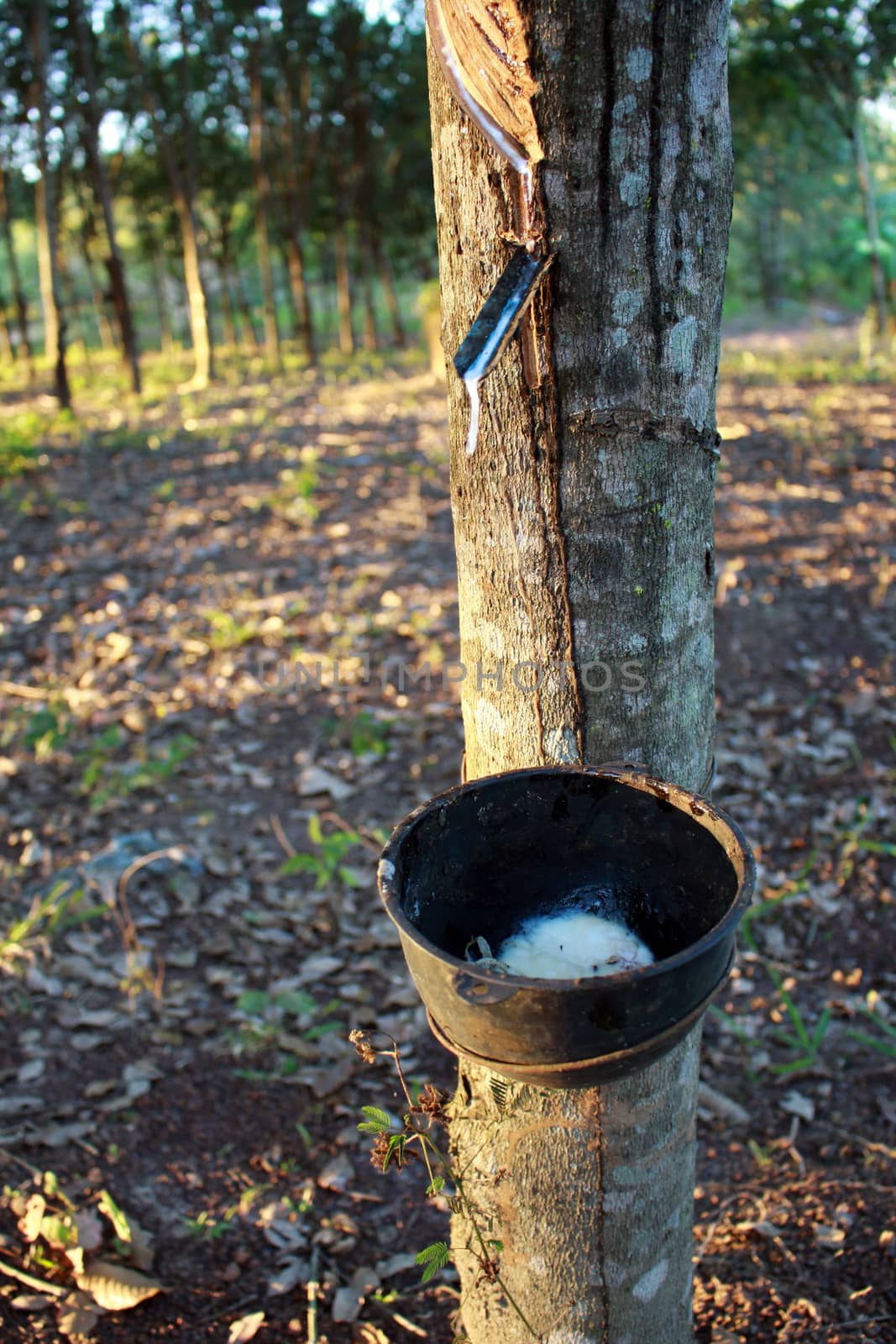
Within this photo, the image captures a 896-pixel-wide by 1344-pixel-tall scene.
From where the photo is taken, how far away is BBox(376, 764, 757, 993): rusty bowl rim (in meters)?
1.09

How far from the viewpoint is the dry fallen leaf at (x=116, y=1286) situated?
84.8 inches

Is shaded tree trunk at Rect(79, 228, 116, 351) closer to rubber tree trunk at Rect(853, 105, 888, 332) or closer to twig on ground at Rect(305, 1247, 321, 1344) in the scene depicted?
rubber tree trunk at Rect(853, 105, 888, 332)

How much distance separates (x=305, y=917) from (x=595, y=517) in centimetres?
256

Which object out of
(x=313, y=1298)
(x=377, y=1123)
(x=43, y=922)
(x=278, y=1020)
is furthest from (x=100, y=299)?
(x=377, y=1123)

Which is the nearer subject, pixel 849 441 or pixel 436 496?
pixel 436 496

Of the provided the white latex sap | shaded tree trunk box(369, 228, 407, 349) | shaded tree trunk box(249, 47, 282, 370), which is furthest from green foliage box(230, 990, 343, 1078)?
shaded tree trunk box(369, 228, 407, 349)

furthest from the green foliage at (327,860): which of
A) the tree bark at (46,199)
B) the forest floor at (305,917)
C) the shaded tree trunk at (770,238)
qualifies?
the shaded tree trunk at (770,238)

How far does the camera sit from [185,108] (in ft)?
45.0

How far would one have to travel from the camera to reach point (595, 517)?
1.41m

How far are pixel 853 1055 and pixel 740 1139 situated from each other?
529 millimetres

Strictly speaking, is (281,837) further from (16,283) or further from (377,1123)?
(16,283)

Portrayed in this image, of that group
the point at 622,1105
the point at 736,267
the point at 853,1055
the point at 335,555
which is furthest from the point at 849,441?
the point at 736,267

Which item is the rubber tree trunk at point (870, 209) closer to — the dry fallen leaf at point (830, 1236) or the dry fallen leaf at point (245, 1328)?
the dry fallen leaf at point (830, 1236)

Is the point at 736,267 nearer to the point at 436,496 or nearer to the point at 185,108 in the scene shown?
the point at 185,108
